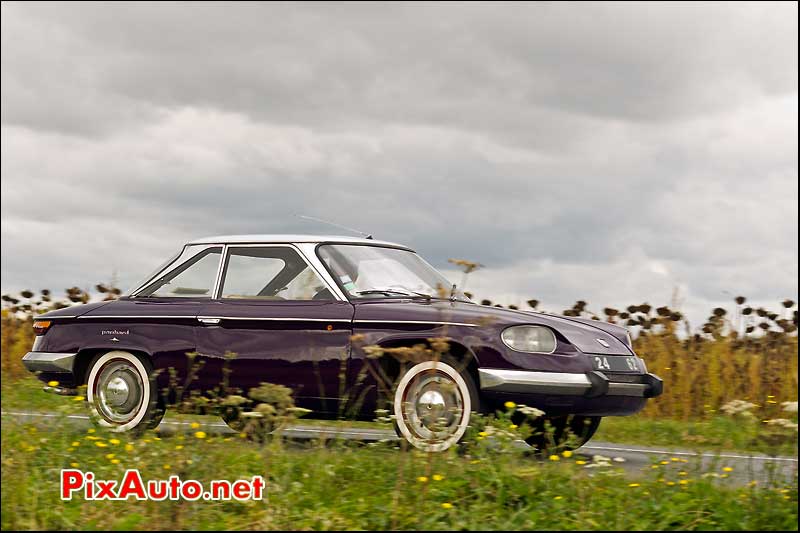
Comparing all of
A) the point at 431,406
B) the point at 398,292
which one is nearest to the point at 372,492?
the point at 431,406

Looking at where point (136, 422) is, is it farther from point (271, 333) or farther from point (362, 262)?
point (362, 262)

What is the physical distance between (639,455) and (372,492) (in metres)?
3.76

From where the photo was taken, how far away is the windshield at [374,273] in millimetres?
9133

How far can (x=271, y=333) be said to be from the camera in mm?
9031

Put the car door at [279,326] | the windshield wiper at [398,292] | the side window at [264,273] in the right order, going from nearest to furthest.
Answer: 1. the car door at [279,326]
2. the windshield wiper at [398,292]
3. the side window at [264,273]

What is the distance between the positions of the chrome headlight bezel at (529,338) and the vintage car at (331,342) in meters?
0.01

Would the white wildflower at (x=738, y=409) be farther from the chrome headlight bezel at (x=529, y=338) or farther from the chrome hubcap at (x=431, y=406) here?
the chrome hubcap at (x=431, y=406)

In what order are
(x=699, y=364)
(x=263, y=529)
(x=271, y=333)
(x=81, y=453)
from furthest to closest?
1. (x=699, y=364)
2. (x=271, y=333)
3. (x=81, y=453)
4. (x=263, y=529)

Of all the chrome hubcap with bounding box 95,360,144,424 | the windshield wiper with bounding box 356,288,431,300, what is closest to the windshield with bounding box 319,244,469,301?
the windshield wiper with bounding box 356,288,431,300

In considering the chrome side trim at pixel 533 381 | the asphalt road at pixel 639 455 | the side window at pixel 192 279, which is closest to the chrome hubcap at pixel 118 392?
the asphalt road at pixel 639 455

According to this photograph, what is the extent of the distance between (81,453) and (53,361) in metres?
2.78

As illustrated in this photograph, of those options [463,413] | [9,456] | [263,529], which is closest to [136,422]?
[9,456]

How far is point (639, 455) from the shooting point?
32.0ft

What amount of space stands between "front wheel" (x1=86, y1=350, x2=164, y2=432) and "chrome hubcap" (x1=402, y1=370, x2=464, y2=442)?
2.50 m
